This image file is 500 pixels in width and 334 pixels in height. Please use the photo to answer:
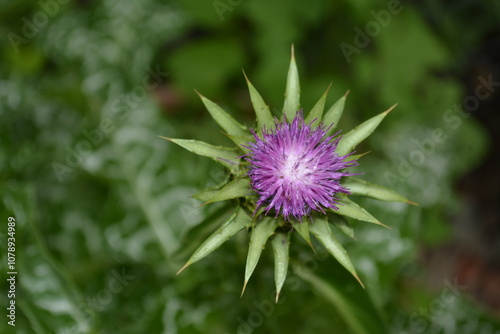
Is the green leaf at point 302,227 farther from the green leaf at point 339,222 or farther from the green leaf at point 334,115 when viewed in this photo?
the green leaf at point 334,115

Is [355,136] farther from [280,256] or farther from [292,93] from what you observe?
[280,256]

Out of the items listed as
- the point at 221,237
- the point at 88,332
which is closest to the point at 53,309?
the point at 88,332

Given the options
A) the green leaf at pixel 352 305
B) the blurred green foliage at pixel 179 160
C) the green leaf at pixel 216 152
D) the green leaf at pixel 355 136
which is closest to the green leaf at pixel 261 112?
the green leaf at pixel 216 152

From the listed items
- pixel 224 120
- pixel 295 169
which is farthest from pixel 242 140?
pixel 295 169

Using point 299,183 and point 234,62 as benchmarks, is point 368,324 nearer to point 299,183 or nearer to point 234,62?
point 299,183

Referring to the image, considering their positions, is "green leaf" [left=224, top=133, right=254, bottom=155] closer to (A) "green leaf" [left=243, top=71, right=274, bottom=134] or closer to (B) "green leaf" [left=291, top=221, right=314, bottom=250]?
(A) "green leaf" [left=243, top=71, right=274, bottom=134]
